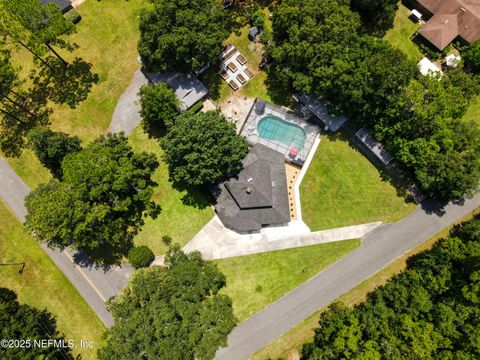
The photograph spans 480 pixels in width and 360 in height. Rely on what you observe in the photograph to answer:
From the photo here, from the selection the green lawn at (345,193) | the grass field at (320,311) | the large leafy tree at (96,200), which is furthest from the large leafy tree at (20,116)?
the grass field at (320,311)

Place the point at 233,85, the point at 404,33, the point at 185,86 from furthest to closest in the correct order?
the point at 404,33 → the point at 233,85 → the point at 185,86

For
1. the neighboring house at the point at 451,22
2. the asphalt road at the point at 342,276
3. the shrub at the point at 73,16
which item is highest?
the shrub at the point at 73,16

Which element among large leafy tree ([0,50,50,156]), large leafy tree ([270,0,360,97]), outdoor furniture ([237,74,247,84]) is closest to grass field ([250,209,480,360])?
large leafy tree ([270,0,360,97])

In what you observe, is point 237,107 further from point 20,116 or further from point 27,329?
point 27,329

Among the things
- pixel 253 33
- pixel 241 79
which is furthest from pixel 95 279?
pixel 253 33

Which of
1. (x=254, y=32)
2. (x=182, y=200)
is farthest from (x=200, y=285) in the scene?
(x=254, y=32)

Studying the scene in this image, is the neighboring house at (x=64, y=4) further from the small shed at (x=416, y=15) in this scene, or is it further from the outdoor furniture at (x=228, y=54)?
the small shed at (x=416, y=15)
